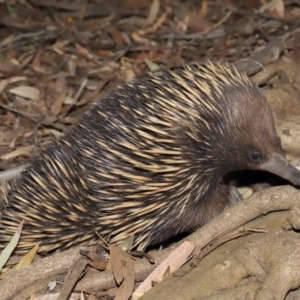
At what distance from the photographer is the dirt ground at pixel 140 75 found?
3342 mm

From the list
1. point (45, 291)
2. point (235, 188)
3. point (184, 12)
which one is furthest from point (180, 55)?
point (45, 291)

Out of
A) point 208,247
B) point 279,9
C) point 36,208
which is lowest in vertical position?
point 279,9

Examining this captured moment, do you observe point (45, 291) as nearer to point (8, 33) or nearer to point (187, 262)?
point (187, 262)

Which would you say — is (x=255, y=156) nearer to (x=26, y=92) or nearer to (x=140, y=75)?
(x=140, y=75)

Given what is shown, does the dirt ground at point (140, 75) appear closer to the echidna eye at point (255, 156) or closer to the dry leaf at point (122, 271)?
the dry leaf at point (122, 271)

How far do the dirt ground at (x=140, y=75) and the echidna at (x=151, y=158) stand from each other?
0.18m

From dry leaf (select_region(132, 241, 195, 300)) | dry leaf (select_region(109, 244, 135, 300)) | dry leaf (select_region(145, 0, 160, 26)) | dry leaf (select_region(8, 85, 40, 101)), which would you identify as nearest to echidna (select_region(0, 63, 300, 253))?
dry leaf (select_region(109, 244, 135, 300))

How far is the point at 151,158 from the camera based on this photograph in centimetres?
356

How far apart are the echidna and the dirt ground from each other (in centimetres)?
18

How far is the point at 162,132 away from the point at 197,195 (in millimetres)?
444

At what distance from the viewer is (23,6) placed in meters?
7.12

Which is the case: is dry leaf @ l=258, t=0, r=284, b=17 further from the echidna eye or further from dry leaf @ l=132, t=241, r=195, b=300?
dry leaf @ l=132, t=241, r=195, b=300

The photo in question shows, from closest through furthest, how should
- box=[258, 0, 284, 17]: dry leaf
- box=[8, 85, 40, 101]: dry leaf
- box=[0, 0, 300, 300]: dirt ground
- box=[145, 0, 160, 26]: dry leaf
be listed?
box=[0, 0, 300, 300]: dirt ground
box=[8, 85, 40, 101]: dry leaf
box=[258, 0, 284, 17]: dry leaf
box=[145, 0, 160, 26]: dry leaf

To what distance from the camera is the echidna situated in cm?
355
